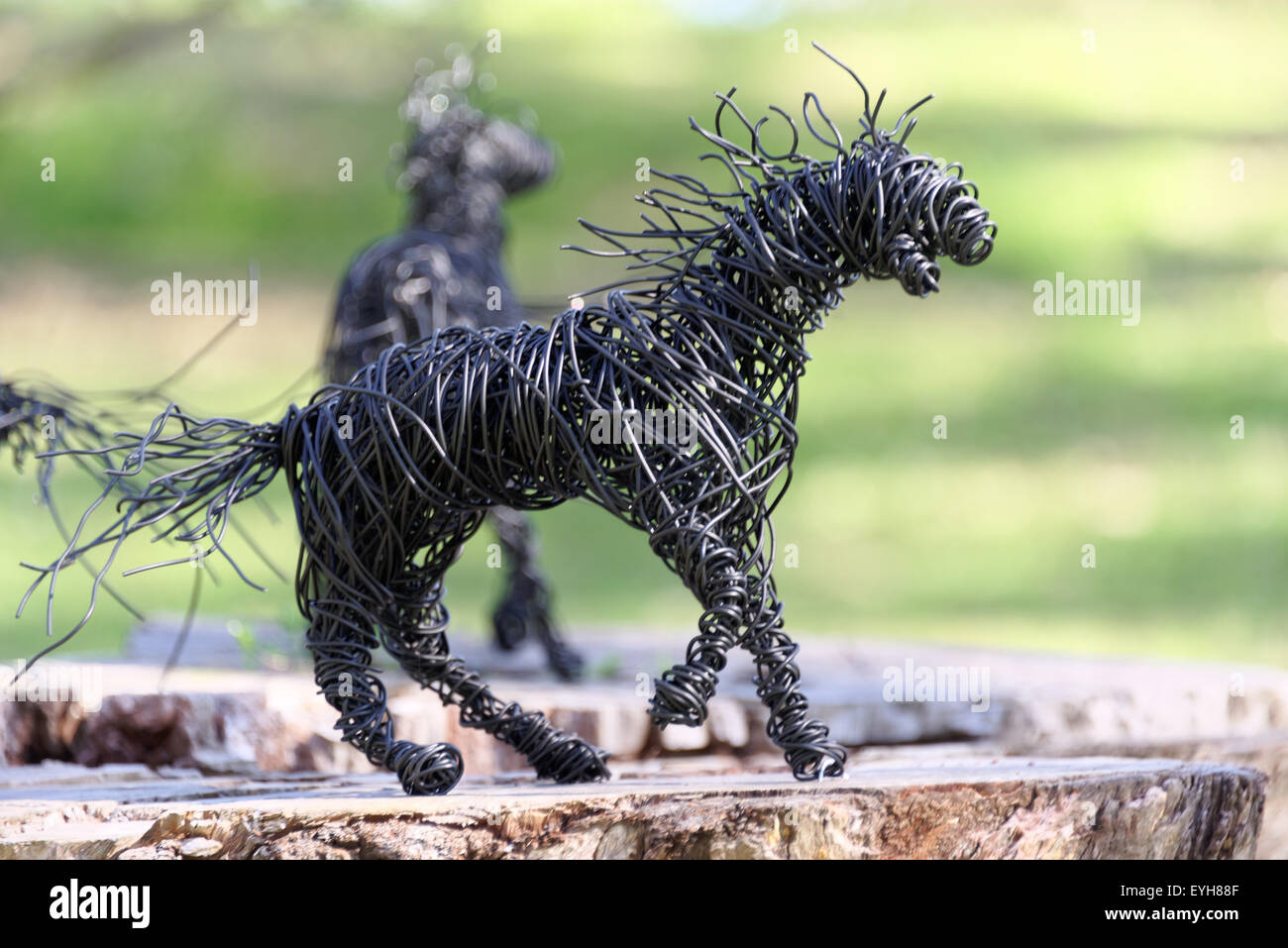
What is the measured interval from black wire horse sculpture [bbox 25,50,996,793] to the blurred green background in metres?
5.14

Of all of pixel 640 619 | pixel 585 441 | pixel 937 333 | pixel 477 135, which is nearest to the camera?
pixel 585 441

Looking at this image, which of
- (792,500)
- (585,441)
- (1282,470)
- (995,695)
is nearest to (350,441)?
(585,441)

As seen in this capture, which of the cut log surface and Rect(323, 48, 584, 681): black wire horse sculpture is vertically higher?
Rect(323, 48, 584, 681): black wire horse sculpture

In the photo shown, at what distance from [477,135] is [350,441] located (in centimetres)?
211

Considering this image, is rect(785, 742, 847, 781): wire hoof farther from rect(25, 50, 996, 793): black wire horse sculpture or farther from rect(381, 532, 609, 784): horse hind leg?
rect(381, 532, 609, 784): horse hind leg

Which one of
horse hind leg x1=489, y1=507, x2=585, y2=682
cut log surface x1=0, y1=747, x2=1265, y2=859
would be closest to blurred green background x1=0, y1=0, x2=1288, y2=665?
horse hind leg x1=489, y1=507, x2=585, y2=682

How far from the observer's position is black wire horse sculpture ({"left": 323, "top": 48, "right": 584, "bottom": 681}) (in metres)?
4.08

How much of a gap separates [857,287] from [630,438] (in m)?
8.60

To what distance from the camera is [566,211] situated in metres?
11.2

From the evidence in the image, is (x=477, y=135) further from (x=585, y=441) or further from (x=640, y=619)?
(x=640, y=619)

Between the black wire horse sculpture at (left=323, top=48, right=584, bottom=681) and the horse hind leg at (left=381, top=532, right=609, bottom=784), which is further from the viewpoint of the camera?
the black wire horse sculpture at (left=323, top=48, right=584, bottom=681)

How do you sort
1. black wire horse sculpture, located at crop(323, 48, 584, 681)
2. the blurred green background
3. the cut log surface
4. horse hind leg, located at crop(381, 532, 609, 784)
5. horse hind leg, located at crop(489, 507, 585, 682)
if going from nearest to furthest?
the cut log surface → horse hind leg, located at crop(381, 532, 609, 784) → black wire horse sculpture, located at crop(323, 48, 584, 681) → horse hind leg, located at crop(489, 507, 585, 682) → the blurred green background

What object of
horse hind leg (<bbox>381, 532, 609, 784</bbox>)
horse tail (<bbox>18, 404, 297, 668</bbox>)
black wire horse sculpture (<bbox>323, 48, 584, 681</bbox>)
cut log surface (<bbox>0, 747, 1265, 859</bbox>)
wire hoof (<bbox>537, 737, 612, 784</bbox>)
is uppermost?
black wire horse sculpture (<bbox>323, 48, 584, 681</bbox>)

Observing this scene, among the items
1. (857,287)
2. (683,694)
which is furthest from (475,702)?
(857,287)
